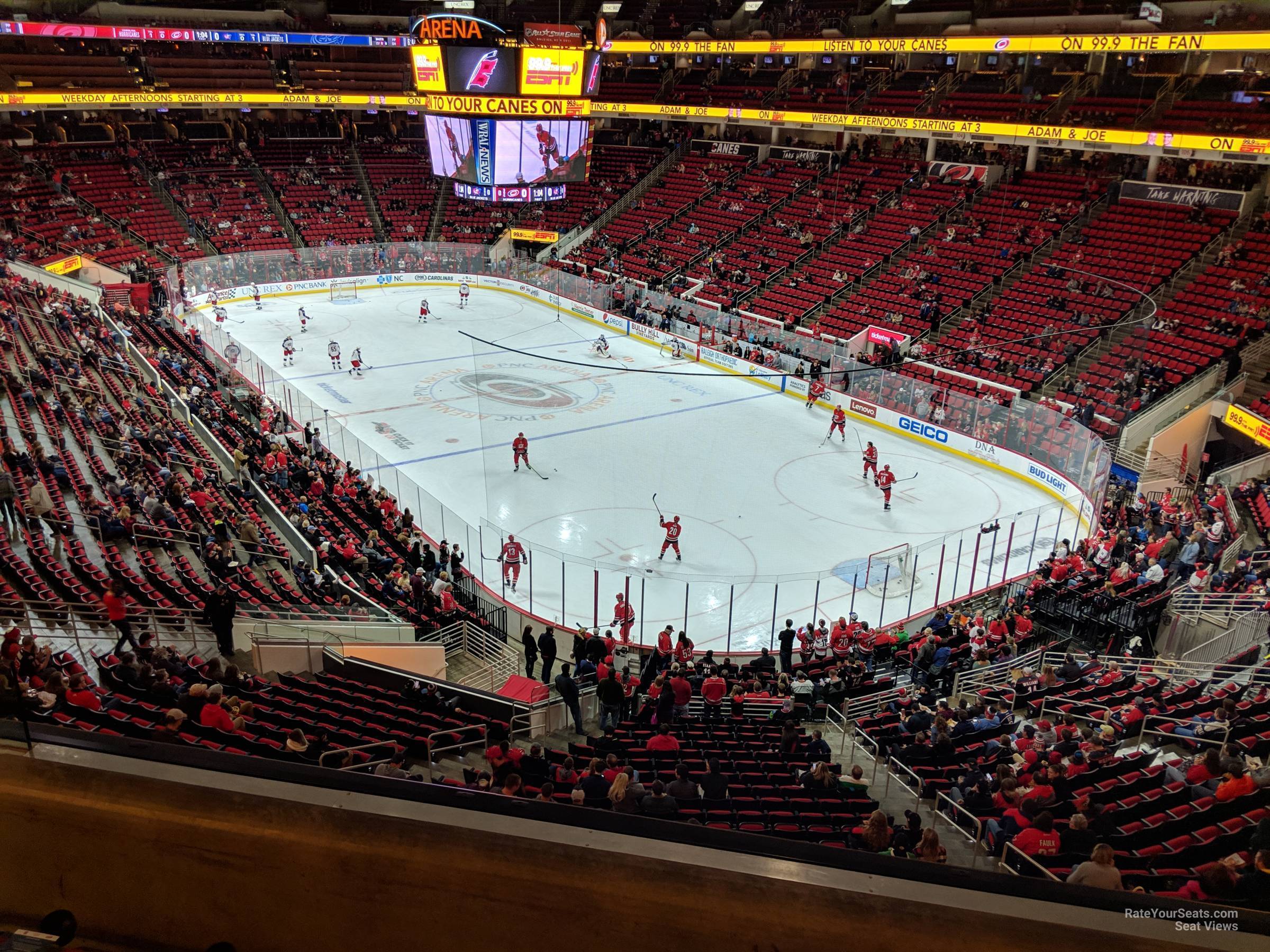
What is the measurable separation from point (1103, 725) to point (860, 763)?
275cm

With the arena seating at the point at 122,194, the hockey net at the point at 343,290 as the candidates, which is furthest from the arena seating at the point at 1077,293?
the arena seating at the point at 122,194

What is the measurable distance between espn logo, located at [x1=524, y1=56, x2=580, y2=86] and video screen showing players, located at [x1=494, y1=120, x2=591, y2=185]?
3.31 feet

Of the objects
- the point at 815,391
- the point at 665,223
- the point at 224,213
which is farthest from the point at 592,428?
the point at 224,213

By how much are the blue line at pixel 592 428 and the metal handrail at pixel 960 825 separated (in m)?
16.9

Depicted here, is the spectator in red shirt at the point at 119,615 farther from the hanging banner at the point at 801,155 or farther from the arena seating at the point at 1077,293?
the hanging banner at the point at 801,155

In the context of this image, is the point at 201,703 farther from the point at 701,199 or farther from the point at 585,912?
the point at 701,199

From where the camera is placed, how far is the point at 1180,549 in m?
16.5

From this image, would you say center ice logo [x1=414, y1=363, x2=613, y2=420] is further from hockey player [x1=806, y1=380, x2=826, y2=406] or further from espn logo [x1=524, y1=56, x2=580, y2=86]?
espn logo [x1=524, y1=56, x2=580, y2=86]

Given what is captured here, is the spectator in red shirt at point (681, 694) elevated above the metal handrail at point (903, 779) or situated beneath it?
situated beneath

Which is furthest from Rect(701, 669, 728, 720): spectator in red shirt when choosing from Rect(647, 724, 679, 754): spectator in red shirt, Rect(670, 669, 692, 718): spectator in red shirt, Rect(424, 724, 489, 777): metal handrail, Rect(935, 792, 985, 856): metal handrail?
Rect(935, 792, 985, 856): metal handrail

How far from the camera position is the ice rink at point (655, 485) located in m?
17.8

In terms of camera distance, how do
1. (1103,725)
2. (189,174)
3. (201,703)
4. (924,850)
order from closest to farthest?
1. (924,850)
2. (201,703)
3. (1103,725)
4. (189,174)

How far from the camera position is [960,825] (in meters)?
9.02

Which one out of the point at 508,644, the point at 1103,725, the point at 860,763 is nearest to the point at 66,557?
the point at 508,644
